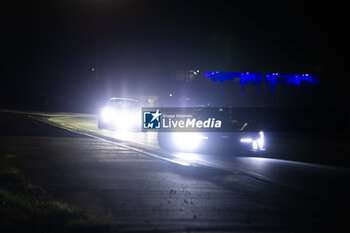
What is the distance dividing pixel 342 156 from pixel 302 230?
863cm

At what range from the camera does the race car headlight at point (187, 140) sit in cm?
1307

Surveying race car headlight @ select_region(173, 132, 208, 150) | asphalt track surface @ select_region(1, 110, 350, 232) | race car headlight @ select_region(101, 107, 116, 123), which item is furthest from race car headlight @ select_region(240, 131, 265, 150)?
race car headlight @ select_region(101, 107, 116, 123)

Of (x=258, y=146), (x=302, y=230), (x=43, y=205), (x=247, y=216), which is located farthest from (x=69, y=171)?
(x=258, y=146)

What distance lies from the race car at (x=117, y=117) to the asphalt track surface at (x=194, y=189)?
9008 millimetres

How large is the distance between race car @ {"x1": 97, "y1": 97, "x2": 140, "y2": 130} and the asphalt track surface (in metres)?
9.01

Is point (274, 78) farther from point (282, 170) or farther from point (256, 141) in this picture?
point (282, 170)

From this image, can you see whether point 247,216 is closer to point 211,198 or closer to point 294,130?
point 211,198

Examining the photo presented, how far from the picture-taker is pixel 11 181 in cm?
767

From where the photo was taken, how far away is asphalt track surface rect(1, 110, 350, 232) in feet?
19.4

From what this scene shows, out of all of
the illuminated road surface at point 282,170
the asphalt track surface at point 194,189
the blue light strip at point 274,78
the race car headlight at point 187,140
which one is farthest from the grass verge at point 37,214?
the blue light strip at point 274,78

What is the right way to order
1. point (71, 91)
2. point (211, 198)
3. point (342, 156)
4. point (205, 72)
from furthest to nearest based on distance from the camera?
point (71, 91)
point (205, 72)
point (342, 156)
point (211, 198)
